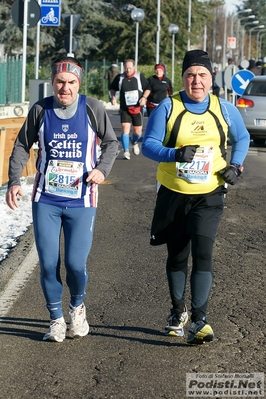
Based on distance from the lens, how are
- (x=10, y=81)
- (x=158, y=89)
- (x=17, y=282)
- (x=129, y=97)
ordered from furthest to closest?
1. (x=10, y=81)
2. (x=158, y=89)
3. (x=129, y=97)
4. (x=17, y=282)

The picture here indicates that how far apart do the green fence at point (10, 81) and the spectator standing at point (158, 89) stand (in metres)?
4.20

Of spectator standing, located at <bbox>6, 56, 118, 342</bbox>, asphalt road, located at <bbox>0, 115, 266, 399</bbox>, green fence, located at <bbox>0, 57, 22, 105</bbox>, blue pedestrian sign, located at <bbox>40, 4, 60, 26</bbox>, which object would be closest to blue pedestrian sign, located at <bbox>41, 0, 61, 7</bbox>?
blue pedestrian sign, located at <bbox>40, 4, 60, 26</bbox>

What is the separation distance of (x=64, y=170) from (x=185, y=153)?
76 centimetres

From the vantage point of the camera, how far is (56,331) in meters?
6.03

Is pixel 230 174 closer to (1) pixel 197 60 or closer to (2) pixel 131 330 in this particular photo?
(1) pixel 197 60

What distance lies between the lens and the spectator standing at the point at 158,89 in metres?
21.0

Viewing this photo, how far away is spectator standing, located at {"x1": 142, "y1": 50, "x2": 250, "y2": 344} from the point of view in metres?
5.91

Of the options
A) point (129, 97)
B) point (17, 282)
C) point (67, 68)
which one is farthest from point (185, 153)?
point (129, 97)

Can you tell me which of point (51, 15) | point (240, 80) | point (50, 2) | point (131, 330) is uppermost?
point (50, 2)

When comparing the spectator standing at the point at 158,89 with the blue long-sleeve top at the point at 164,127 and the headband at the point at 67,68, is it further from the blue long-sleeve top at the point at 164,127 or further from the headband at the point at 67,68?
the headband at the point at 67,68

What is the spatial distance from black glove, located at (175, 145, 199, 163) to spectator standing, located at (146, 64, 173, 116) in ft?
49.5

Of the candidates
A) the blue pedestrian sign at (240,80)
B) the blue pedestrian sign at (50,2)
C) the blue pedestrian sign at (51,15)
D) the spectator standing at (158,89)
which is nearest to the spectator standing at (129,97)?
the spectator standing at (158,89)

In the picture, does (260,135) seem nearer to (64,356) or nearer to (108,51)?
(64,356)

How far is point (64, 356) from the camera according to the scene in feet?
18.8
